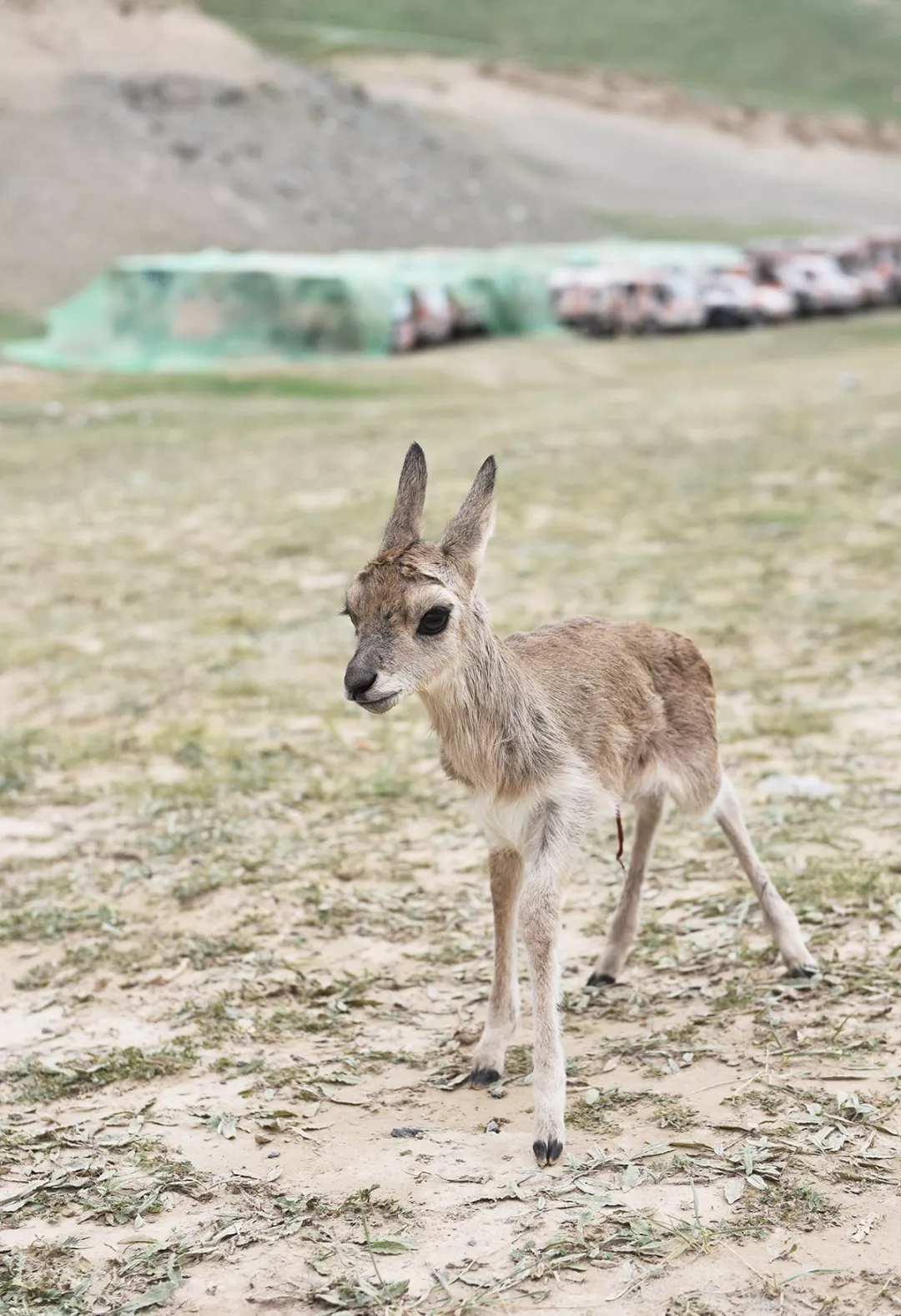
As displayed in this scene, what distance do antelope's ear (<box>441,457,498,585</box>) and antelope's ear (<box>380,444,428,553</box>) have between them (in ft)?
Answer: 0.44

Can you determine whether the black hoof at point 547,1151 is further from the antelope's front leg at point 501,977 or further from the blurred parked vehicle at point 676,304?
the blurred parked vehicle at point 676,304

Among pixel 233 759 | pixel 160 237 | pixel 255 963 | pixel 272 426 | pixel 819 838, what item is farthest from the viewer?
pixel 160 237

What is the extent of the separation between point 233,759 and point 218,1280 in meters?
5.11

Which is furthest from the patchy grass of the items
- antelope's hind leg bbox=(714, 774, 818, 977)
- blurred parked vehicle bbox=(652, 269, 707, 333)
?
blurred parked vehicle bbox=(652, 269, 707, 333)

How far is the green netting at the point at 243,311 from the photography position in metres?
31.9

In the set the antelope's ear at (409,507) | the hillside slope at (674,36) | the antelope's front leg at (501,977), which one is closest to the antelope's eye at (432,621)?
the antelope's ear at (409,507)

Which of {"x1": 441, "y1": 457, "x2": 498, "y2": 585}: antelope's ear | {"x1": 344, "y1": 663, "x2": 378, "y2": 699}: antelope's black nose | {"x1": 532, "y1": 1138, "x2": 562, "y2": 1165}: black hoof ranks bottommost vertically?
{"x1": 532, "y1": 1138, "x2": 562, "y2": 1165}: black hoof

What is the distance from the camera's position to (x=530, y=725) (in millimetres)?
5203

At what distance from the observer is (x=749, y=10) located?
79812mm

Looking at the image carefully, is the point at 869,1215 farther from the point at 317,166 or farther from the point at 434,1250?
the point at 317,166

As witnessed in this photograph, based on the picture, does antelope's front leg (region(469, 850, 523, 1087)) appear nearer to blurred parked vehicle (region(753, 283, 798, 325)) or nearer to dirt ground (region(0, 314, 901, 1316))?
dirt ground (region(0, 314, 901, 1316))

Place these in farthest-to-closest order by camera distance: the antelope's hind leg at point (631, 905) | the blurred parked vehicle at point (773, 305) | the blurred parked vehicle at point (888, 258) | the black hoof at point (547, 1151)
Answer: the blurred parked vehicle at point (888, 258) < the blurred parked vehicle at point (773, 305) < the antelope's hind leg at point (631, 905) < the black hoof at point (547, 1151)

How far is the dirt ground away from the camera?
4234 millimetres

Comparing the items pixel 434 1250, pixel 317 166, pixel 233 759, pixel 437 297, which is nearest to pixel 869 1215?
pixel 434 1250
